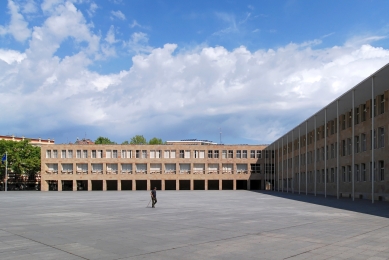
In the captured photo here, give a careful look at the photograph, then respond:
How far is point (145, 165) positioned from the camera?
94.6m

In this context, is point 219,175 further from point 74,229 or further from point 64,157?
point 74,229

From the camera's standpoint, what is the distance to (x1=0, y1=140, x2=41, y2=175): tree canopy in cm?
9931

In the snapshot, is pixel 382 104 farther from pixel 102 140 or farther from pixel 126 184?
pixel 102 140

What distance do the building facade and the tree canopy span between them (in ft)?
24.4

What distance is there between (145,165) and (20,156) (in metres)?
31.4

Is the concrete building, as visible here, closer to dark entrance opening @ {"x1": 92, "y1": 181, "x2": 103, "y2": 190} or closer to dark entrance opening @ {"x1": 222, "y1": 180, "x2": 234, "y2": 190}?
dark entrance opening @ {"x1": 222, "y1": 180, "x2": 234, "y2": 190}

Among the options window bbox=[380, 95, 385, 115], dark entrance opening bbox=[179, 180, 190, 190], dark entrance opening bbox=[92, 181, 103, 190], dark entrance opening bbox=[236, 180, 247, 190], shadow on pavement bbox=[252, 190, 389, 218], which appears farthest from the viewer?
dark entrance opening bbox=[236, 180, 247, 190]

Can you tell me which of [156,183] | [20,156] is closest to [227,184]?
[156,183]

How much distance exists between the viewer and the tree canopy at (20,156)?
99312 millimetres

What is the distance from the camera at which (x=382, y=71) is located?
32.5 m

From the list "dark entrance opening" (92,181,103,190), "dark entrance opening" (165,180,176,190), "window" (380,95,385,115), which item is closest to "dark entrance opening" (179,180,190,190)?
"dark entrance opening" (165,180,176,190)

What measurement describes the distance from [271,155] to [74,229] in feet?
270

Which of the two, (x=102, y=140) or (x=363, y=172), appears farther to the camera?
(x=102, y=140)

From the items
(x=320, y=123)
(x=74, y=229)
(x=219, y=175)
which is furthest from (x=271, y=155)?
(x=74, y=229)
